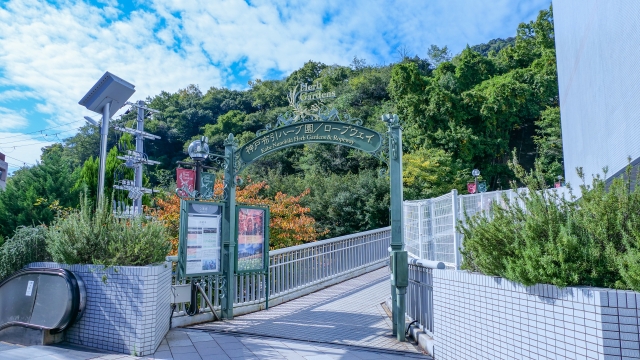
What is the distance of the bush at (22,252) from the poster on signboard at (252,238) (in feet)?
10.3

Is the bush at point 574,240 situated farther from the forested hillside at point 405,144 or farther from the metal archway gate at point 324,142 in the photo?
the forested hillside at point 405,144

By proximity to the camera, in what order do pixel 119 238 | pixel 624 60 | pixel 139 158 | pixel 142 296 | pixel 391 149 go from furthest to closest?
1. pixel 139 158
2. pixel 391 149
3. pixel 119 238
4. pixel 142 296
5. pixel 624 60

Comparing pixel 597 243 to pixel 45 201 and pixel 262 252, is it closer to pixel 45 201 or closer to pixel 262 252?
pixel 262 252

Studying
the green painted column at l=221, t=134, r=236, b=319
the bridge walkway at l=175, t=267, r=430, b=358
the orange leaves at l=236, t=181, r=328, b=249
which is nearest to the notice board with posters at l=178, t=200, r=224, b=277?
the green painted column at l=221, t=134, r=236, b=319

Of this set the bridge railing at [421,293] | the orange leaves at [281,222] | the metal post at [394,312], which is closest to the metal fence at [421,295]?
the bridge railing at [421,293]

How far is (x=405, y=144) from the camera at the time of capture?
99.9 ft

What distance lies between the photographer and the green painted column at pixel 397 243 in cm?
679

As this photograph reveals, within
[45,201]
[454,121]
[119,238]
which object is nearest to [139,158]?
[45,201]

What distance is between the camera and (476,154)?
30.3m

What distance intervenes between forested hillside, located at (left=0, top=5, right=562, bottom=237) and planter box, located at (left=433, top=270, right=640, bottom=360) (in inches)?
345

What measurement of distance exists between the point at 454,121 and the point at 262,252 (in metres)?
24.1

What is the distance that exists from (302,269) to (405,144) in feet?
69.4

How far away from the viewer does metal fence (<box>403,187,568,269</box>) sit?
606 cm

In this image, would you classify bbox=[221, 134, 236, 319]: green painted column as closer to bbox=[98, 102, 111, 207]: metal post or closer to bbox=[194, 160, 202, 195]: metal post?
bbox=[194, 160, 202, 195]: metal post
